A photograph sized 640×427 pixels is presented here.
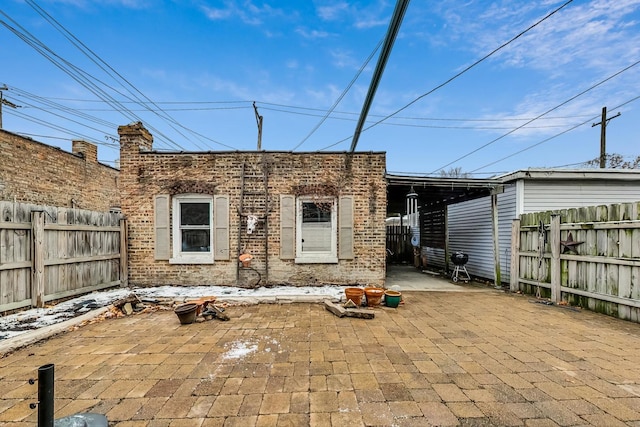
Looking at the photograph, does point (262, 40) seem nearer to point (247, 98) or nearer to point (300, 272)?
point (247, 98)

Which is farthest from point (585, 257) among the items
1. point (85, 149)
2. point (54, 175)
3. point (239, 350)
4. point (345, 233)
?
point (85, 149)

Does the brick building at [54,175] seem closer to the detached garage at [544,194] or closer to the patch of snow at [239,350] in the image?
the patch of snow at [239,350]

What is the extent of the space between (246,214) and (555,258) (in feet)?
23.6

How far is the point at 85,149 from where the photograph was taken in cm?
1288

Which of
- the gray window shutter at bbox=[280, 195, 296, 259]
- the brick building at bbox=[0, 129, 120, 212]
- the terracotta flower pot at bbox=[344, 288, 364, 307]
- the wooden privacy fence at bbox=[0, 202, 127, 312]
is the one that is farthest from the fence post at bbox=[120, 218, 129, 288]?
the terracotta flower pot at bbox=[344, 288, 364, 307]

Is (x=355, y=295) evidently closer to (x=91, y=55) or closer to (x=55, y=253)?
(x=55, y=253)

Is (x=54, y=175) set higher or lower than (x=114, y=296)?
higher

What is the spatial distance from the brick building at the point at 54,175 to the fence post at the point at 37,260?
638 cm

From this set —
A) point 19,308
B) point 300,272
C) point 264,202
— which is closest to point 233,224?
point 264,202

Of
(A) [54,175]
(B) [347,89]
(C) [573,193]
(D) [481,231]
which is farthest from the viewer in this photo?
(A) [54,175]

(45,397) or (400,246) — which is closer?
(45,397)

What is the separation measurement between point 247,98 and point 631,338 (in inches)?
614

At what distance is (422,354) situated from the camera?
3.59 metres

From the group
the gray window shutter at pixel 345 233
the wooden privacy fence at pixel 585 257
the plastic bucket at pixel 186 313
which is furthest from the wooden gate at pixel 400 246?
the plastic bucket at pixel 186 313
